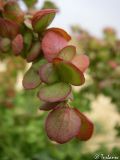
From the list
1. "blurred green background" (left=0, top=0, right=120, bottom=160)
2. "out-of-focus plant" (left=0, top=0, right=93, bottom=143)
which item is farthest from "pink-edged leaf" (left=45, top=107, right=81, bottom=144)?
"blurred green background" (left=0, top=0, right=120, bottom=160)

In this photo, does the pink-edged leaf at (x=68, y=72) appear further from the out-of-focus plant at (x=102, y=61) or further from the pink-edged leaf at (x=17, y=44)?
the out-of-focus plant at (x=102, y=61)

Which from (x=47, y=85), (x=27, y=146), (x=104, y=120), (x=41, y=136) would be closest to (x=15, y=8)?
(x=47, y=85)

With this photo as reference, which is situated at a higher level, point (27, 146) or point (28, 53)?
point (28, 53)

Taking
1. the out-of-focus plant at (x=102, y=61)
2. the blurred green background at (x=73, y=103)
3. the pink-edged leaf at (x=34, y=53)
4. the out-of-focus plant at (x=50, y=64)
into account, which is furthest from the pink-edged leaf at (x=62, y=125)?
the out-of-focus plant at (x=102, y=61)

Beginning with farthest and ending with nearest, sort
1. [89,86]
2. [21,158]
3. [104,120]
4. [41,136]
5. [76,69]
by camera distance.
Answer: [104,120], [41,136], [21,158], [89,86], [76,69]

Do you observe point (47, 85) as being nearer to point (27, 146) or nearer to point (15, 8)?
point (15, 8)

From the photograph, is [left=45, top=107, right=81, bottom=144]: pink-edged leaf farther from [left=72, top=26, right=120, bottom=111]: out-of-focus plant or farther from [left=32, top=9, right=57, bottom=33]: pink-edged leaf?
[left=72, top=26, right=120, bottom=111]: out-of-focus plant
